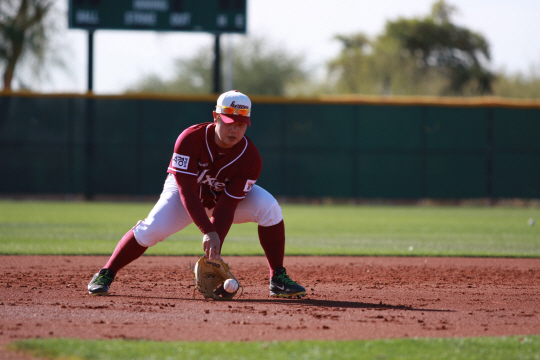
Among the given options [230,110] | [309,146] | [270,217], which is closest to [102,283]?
[270,217]

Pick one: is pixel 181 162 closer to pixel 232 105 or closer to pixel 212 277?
pixel 232 105

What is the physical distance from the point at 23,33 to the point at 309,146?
11.3 meters

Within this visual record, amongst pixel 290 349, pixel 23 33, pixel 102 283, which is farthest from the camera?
pixel 23 33

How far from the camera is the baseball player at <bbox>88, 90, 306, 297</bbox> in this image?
4.18 meters

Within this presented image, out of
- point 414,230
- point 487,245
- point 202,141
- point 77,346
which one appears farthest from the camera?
point 414,230

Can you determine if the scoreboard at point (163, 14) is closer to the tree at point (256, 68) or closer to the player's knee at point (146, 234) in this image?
the player's knee at point (146, 234)

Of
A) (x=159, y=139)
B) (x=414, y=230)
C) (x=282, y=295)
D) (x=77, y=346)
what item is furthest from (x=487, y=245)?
(x=159, y=139)

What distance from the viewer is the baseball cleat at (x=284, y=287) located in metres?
4.52

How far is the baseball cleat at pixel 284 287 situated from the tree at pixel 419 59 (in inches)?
1243

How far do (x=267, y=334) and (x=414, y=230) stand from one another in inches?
309

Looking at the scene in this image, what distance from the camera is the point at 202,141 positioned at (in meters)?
4.31

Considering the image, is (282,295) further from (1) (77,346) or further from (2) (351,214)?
(2) (351,214)

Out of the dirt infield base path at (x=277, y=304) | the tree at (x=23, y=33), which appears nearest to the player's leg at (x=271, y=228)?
Result: the dirt infield base path at (x=277, y=304)

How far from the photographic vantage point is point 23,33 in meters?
22.0
